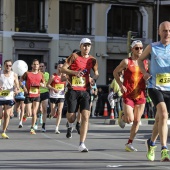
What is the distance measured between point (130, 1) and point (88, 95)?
32099 mm

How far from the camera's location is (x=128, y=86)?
44.7 feet

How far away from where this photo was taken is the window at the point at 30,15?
138ft

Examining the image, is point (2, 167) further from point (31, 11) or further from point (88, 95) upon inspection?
point (31, 11)

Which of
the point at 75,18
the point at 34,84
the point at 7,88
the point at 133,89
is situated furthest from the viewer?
the point at 75,18

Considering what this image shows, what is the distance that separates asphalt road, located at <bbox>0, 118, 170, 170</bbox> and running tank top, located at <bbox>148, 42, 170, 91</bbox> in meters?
1.17

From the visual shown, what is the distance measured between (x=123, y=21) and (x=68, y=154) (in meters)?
33.3

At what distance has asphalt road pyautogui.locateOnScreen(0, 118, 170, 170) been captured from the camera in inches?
435

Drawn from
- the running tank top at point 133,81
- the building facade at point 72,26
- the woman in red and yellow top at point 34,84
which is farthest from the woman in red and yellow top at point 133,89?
the building facade at point 72,26

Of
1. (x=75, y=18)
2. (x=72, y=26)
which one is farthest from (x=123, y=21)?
(x=72, y=26)

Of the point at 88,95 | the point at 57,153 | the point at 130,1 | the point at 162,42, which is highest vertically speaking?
the point at 130,1

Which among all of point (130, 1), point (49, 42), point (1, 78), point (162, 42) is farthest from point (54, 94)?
point (130, 1)

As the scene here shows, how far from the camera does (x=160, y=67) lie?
454 inches

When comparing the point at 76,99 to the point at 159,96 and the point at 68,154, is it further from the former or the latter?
the point at 159,96

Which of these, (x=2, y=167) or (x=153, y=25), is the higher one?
(x=153, y=25)
